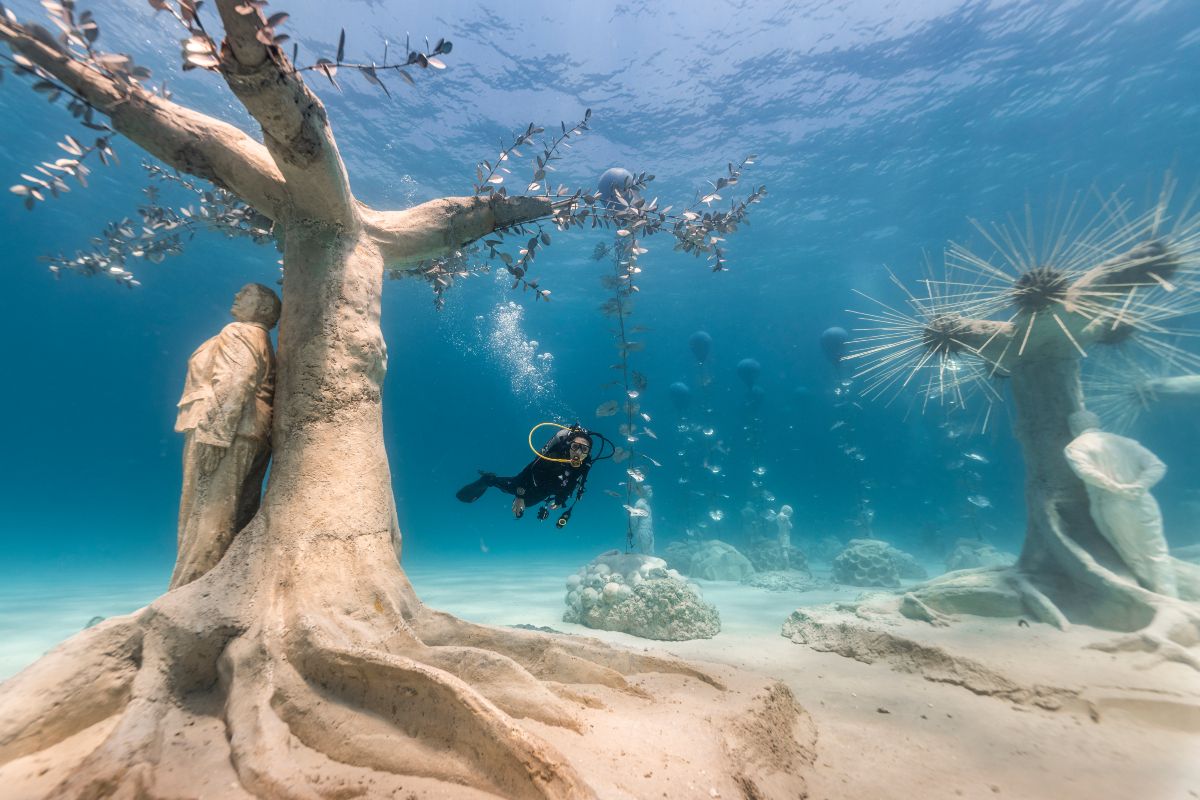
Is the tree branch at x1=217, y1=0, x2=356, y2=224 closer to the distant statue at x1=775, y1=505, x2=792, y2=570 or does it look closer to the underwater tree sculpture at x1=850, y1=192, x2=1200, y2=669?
the underwater tree sculpture at x1=850, y1=192, x2=1200, y2=669

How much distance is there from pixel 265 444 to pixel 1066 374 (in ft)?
32.3

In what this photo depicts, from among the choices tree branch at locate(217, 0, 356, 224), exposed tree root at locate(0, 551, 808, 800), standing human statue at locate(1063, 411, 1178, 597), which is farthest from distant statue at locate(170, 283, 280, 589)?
standing human statue at locate(1063, 411, 1178, 597)

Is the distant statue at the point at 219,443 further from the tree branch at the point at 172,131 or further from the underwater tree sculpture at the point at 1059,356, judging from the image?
the underwater tree sculpture at the point at 1059,356

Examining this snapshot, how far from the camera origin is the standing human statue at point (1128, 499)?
5.40 m

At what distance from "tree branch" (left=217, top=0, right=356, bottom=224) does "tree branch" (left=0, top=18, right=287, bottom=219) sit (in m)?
0.33

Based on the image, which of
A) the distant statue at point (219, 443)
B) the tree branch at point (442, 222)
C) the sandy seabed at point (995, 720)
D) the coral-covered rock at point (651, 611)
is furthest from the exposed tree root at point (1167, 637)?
the distant statue at point (219, 443)

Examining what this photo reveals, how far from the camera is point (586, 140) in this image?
21.3 m

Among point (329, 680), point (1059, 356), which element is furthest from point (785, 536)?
point (329, 680)

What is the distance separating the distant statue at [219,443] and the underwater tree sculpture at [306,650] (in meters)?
0.19

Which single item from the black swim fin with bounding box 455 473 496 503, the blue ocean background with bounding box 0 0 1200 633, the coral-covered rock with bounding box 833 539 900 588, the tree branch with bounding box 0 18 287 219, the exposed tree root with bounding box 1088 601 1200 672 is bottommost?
the coral-covered rock with bounding box 833 539 900 588

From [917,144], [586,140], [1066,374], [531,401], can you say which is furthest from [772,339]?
[531,401]

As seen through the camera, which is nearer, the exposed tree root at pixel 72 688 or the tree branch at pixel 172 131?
the exposed tree root at pixel 72 688

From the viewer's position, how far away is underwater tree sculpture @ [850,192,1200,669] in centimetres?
531

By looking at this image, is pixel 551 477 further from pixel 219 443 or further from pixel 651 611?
pixel 651 611
